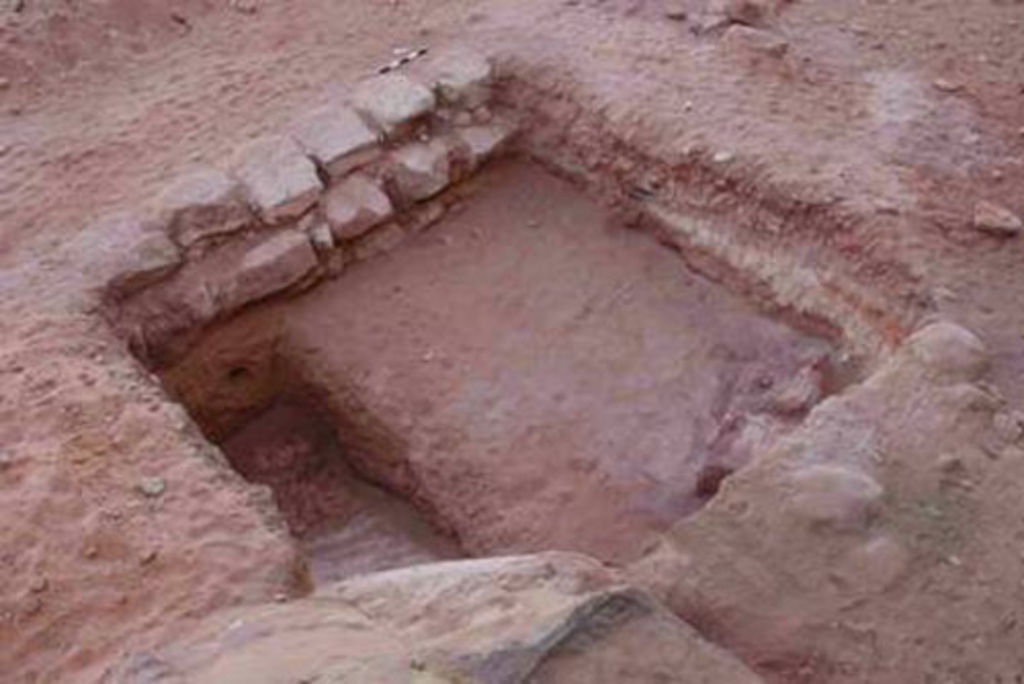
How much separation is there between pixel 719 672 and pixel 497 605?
17.2 inches

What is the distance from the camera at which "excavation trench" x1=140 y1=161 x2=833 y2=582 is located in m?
4.17

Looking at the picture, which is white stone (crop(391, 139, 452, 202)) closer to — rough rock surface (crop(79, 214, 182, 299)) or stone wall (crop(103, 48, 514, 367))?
stone wall (crop(103, 48, 514, 367))

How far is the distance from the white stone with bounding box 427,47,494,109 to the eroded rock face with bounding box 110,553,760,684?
6.76ft

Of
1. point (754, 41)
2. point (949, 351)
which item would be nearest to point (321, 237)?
point (754, 41)

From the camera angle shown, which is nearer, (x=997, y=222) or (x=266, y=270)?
(x=997, y=222)

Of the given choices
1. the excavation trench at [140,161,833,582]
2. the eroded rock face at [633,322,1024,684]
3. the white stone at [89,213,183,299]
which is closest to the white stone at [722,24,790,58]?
the excavation trench at [140,161,833,582]

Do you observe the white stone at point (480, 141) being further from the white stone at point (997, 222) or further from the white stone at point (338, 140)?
the white stone at point (997, 222)

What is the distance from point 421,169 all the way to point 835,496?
75.6 inches

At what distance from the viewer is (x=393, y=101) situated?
4719 mm

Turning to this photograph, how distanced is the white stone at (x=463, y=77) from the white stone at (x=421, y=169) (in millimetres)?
157

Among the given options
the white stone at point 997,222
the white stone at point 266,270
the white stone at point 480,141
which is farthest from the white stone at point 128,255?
the white stone at point 997,222

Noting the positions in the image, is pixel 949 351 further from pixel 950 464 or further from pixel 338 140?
pixel 338 140

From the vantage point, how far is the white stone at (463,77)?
4777mm

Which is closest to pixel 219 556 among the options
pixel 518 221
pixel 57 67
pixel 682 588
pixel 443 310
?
pixel 682 588
